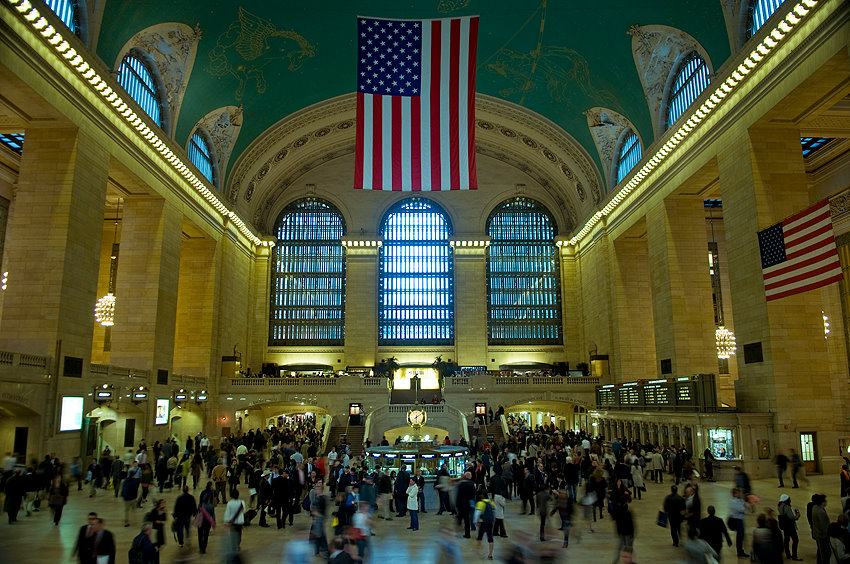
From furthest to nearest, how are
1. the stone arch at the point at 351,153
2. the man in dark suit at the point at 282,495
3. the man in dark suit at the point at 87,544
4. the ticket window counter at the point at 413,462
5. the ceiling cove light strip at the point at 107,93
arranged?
the stone arch at the point at 351,153 < the ceiling cove light strip at the point at 107,93 < the ticket window counter at the point at 413,462 < the man in dark suit at the point at 282,495 < the man in dark suit at the point at 87,544

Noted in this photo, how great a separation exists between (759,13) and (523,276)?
82.0ft

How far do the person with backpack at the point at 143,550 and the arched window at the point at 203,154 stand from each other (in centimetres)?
2427

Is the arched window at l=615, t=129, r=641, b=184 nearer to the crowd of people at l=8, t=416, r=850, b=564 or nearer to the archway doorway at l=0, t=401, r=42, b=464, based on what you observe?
the crowd of people at l=8, t=416, r=850, b=564


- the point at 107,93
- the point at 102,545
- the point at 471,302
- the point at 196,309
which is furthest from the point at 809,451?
the point at 196,309

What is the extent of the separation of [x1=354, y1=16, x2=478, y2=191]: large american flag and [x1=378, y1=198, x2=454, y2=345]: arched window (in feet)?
85.1

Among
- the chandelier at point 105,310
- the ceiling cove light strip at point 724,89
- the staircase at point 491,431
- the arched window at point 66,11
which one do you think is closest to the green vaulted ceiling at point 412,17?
the arched window at point 66,11

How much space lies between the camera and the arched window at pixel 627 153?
30.1m

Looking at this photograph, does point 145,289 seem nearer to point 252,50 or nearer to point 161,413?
point 161,413

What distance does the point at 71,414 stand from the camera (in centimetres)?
1888

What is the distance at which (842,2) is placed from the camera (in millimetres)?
15094

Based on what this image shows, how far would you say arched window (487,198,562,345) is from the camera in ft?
138

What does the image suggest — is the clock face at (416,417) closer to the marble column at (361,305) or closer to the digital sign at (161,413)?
the digital sign at (161,413)

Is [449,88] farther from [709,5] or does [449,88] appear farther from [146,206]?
[146,206]

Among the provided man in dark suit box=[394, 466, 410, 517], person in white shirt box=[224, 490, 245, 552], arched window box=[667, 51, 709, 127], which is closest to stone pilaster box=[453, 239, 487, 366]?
arched window box=[667, 51, 709, 127]
